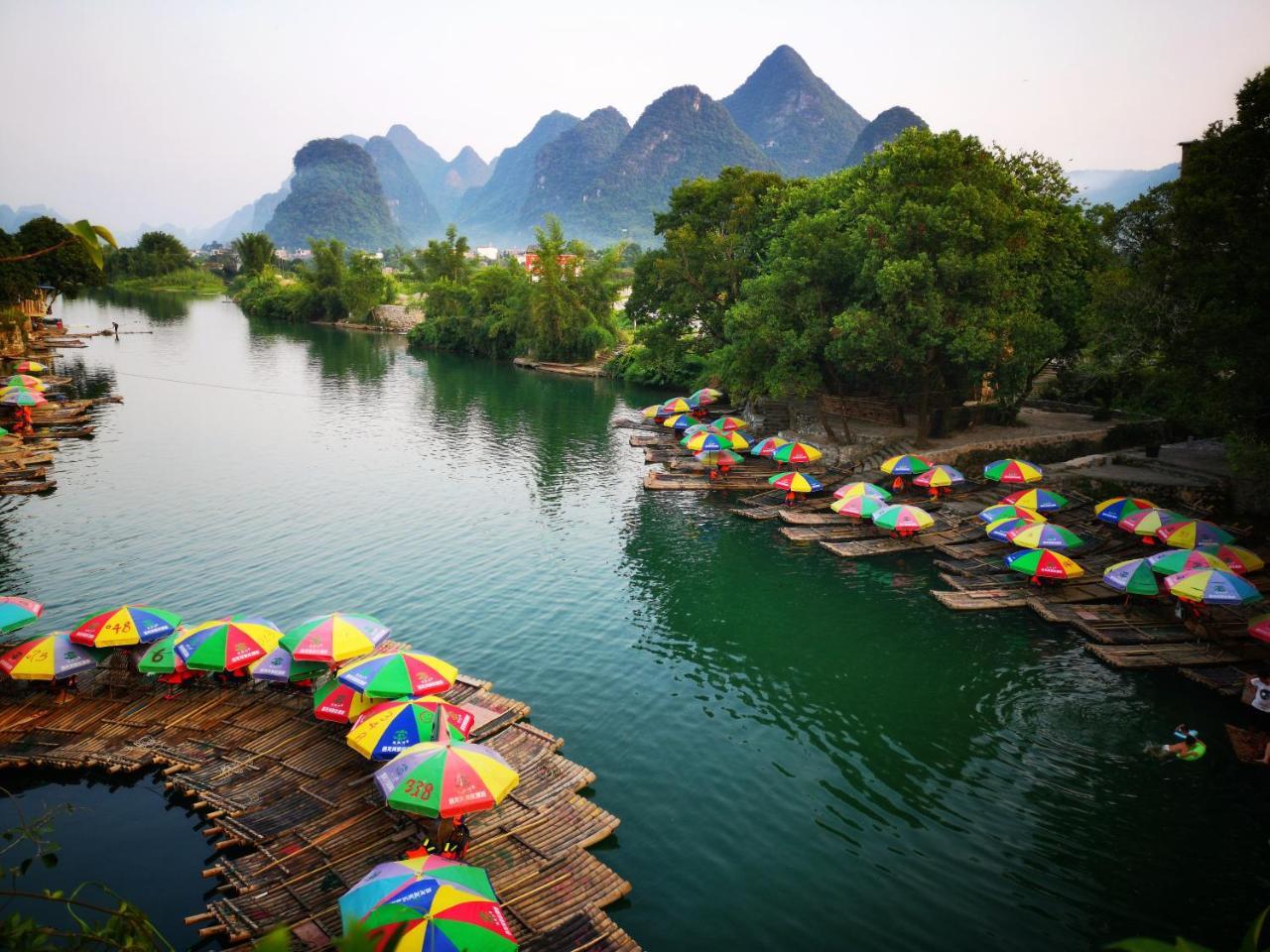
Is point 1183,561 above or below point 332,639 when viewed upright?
above

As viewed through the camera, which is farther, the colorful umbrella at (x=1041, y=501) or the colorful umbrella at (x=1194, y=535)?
the colorful umbrella at (x=1041, y=501)

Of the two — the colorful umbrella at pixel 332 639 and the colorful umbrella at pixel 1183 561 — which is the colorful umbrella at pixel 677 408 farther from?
the colorful umbrella at pixel 332 639

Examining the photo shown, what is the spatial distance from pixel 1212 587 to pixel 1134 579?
2.45m

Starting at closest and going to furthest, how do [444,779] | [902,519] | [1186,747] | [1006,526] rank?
[444,779]
[1186,747]
[1006,526]
[902,519]

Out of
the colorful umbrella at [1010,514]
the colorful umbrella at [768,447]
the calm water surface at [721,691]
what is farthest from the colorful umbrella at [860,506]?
the colorful umbrella at [768,447]

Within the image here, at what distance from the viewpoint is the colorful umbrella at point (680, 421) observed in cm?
5458

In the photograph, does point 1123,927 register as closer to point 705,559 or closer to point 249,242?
point 705,559

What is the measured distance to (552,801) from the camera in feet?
54.1

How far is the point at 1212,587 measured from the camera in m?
22.5

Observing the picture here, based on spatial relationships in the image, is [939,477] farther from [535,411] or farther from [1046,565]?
[535,411]

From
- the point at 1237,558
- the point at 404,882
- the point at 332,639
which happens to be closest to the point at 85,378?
the point at 332,639

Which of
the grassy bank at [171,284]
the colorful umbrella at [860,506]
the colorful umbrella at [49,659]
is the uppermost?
the grassy bank at [171,284]

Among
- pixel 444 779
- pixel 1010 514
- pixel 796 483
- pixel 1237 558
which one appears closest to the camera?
pixel 444 779

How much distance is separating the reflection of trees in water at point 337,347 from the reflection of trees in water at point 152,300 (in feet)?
47.8
